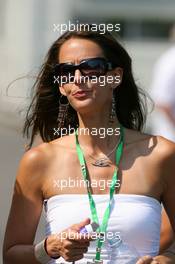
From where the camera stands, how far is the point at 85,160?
13.6 feet

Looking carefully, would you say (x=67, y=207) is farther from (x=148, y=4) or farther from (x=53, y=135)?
(x=148, y=4)

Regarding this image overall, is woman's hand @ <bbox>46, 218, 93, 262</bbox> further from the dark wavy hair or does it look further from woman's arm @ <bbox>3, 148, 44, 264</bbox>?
the dark wavy hair

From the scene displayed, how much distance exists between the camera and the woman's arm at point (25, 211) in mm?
4133

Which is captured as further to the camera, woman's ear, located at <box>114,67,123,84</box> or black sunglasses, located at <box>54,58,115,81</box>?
woman's ear, located at <box>114,67,123,84</box>

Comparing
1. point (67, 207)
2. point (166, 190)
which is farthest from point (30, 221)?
point (166, 190)

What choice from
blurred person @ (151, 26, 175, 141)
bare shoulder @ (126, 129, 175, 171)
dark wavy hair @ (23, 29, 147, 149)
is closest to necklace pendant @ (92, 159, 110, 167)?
bare shoulder @ (126, 129, 175, 171)

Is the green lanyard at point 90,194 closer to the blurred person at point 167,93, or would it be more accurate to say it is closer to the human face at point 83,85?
the human face at point 83,85

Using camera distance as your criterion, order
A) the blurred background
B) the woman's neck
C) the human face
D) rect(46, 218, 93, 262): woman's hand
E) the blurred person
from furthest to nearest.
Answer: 1. the blurred background
2. the blurred person
3. the woman's neck
4. the human face
5. rect(46, 218, 93, 262): woman's hand

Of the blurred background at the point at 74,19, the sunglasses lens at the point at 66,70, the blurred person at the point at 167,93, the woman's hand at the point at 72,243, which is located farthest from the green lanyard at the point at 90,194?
the blurred background at the point at 74,19

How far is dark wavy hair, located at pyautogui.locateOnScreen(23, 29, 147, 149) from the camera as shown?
422cm

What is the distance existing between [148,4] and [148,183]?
757 inches

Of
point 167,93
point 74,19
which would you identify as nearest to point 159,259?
point 167,93

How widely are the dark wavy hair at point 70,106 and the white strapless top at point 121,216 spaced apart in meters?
0.46

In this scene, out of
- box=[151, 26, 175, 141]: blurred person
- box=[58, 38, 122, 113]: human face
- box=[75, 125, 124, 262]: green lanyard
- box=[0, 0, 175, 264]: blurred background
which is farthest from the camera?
box=[0, 0, 175, 264]: blurred background
